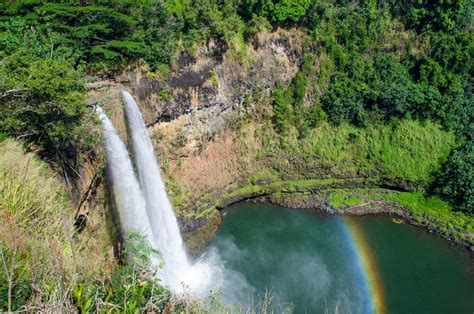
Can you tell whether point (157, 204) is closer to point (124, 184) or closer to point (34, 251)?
point (124, 184)

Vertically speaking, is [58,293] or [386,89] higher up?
[58,293]

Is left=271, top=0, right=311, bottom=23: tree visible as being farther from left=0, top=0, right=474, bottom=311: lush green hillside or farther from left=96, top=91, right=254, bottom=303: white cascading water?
left=96, top=91, right=254, bottom=303: white cascading water

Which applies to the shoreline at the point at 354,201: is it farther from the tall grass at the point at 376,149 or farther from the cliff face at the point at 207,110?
the cliff face at the point at 207,110

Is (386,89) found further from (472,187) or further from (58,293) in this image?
(58,293)

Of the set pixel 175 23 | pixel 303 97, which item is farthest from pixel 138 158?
pixel 303 97

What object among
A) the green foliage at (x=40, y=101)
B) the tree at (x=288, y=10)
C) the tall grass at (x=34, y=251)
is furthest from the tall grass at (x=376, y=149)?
the tall grass at (x=34, y=251)

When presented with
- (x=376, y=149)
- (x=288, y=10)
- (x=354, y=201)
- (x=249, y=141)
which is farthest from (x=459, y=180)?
(x=288, y=10)
